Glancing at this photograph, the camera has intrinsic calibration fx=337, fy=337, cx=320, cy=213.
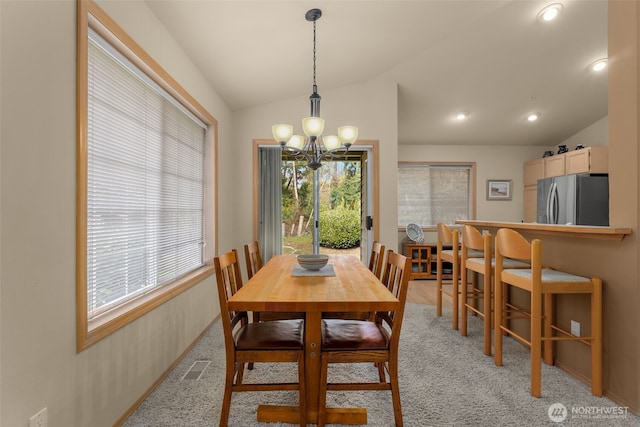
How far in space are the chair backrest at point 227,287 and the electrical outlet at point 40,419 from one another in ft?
2.28

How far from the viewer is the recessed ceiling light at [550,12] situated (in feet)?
9.96

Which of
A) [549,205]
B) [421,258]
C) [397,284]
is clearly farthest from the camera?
[421,258]

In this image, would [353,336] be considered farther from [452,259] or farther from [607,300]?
[452,259]

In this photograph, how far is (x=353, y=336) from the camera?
178 centimetres

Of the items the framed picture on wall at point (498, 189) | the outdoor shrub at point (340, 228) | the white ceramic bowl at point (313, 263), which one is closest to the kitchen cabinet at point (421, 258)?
the outdoor shrub at point (340, 228)

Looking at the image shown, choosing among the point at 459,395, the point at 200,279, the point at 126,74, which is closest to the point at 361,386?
the point at 459,395

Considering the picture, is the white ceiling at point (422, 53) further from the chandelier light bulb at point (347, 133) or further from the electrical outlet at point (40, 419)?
the electrical outlet at point (40, 419)

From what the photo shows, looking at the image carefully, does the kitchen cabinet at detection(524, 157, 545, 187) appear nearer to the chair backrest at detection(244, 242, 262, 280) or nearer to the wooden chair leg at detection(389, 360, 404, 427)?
the chair backrest at detection(244, 242, 262, 280)

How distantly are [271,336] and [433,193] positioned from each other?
4.95 meters

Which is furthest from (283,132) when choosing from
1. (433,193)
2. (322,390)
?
(433,193)

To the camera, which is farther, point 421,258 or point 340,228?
point 421,258

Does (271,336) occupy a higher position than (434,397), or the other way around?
(271,336)

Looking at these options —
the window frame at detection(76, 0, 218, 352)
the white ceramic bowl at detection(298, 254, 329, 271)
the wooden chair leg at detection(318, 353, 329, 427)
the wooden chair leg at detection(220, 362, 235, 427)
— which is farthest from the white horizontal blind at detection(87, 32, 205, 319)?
the wooden chair leg at detection(318, 353, 329, 427)

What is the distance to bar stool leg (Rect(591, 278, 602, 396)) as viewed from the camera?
199 centimetres
